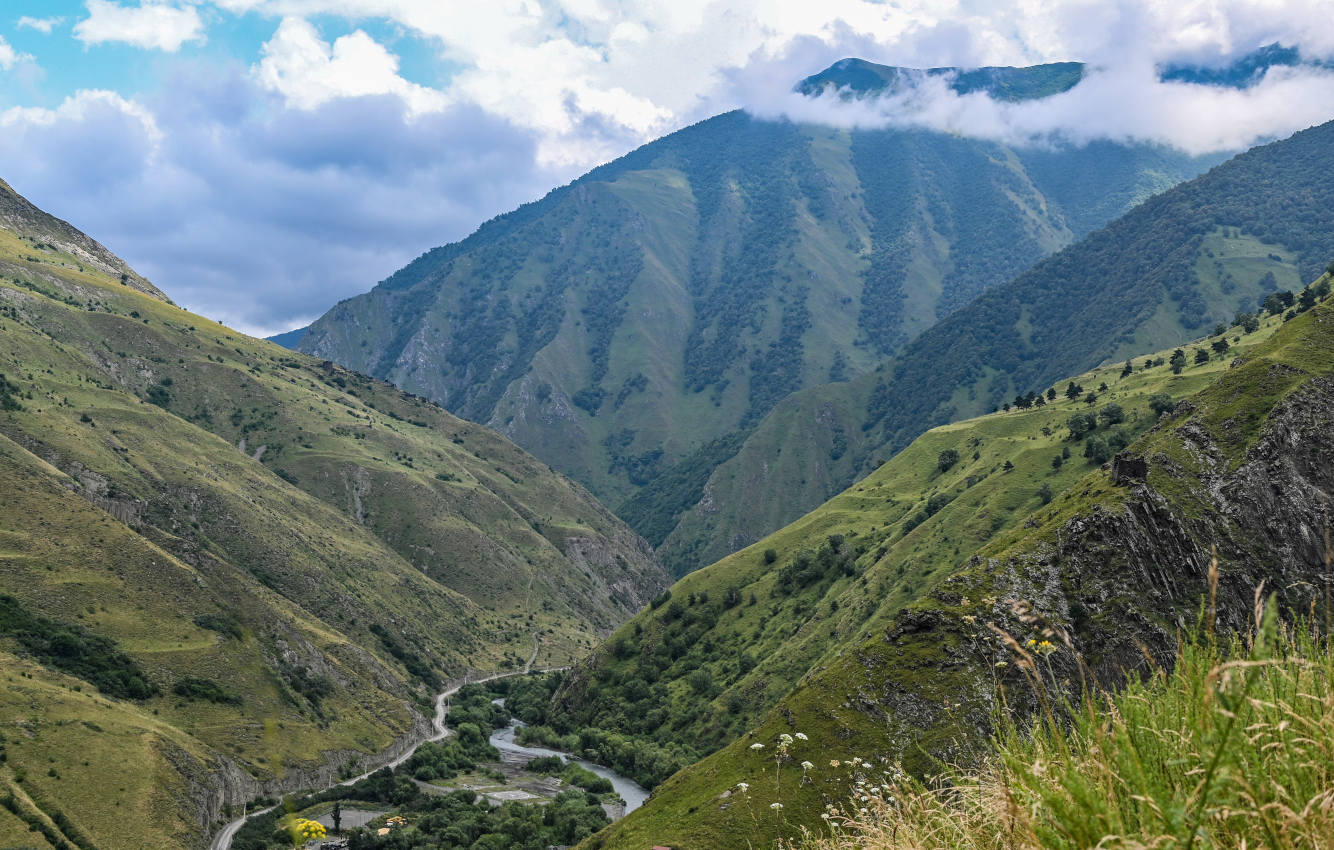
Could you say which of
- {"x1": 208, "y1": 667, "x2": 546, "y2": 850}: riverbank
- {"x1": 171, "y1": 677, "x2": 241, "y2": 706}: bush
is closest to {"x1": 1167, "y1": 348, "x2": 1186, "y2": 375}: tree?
{"x1": 208, "y1": 667, "x2": 546, "y2": 850}: riverbank

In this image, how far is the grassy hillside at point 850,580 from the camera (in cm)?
14538

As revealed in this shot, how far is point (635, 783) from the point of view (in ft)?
520

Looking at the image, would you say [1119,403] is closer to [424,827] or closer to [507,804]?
[507,804]

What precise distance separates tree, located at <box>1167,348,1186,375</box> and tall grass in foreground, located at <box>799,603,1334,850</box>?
192 metres

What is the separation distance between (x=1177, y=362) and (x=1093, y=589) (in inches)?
4552

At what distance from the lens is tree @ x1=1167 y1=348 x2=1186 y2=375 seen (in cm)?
17862

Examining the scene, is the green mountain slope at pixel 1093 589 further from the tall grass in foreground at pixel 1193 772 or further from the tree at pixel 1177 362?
the tree at pixel 1177 362

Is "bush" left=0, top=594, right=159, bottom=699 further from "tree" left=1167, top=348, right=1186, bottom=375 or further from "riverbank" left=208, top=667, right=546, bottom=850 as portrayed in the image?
"tree" left=1167, top=348, right=1186, bottom=375

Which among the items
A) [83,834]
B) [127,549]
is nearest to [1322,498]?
[83,834]

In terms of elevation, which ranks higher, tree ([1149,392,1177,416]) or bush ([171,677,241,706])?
bush ([171,677,241,706])

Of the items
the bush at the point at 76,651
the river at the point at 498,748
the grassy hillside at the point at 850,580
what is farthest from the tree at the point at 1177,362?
the bush at the point at 76,651

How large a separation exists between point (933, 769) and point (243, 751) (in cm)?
11010

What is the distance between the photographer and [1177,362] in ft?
598

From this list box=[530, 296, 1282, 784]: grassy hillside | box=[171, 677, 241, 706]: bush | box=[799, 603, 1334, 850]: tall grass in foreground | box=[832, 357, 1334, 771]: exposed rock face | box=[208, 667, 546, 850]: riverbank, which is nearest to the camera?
box=[799, 603, 1334, 850]: tall grass in foreground
